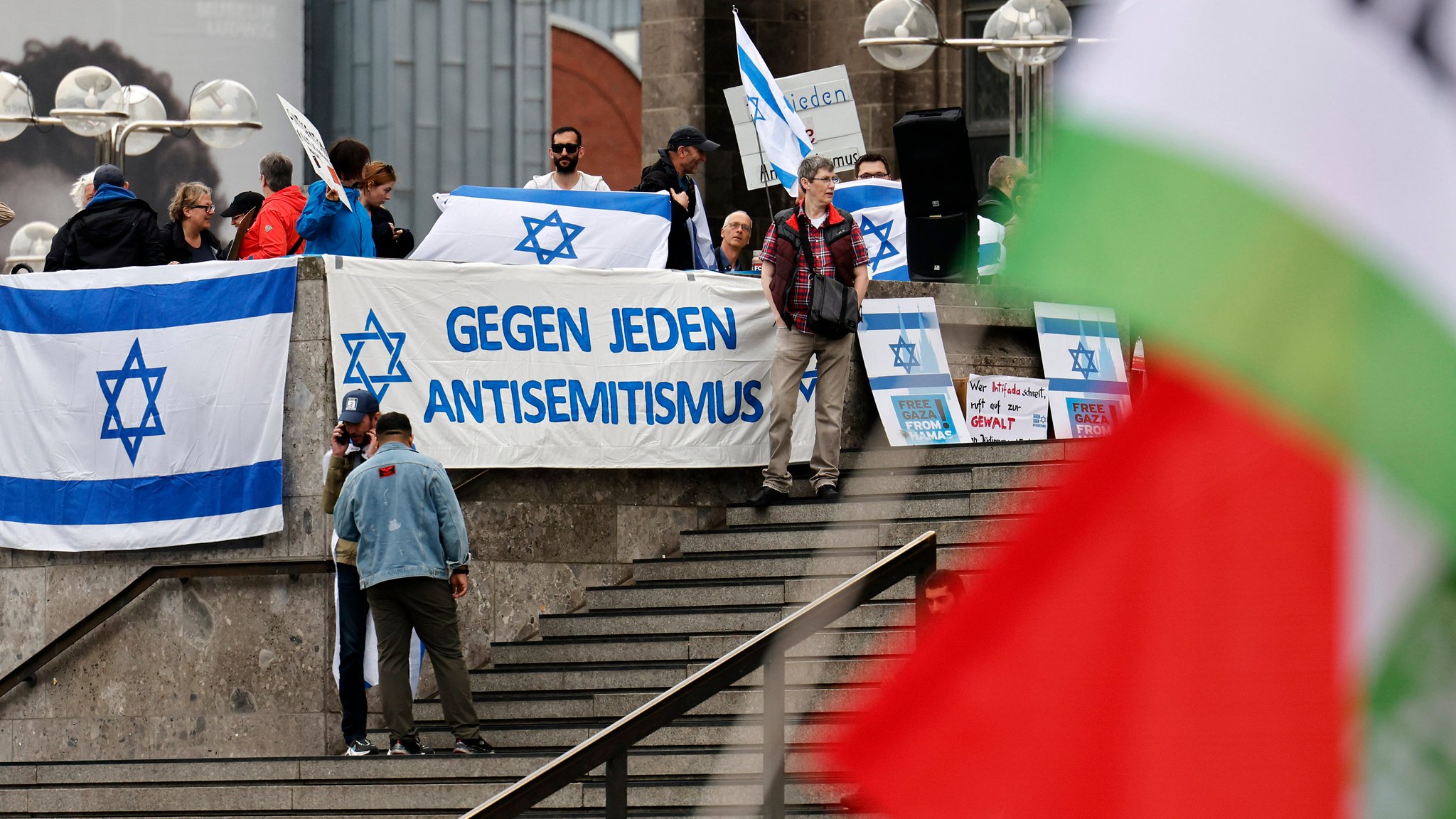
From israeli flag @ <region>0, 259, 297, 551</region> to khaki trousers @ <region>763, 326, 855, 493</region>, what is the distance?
2806 millimetres

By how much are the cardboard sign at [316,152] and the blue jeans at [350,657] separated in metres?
2.42

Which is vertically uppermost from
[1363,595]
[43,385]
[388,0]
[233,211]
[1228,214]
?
[388,0]

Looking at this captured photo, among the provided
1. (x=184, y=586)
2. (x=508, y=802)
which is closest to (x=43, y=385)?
(x=184, y=586)

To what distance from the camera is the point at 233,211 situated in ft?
49.0

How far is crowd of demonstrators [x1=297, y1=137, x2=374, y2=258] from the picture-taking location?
45.5ft

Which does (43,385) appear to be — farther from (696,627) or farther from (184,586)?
(696,627)

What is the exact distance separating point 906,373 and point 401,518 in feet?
13.7

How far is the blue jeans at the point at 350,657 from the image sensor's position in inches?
485

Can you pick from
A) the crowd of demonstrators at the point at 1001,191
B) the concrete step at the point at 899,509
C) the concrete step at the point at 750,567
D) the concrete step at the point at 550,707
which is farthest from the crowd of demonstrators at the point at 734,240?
the concrete step at the point at 550,707

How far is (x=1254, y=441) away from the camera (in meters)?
2.12

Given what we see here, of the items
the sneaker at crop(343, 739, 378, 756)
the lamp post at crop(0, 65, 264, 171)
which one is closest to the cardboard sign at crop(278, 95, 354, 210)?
the sneaker at crop(343, 739, 378, 756)

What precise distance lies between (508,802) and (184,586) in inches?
282

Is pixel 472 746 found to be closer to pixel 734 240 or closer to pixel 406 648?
pixel 406 648

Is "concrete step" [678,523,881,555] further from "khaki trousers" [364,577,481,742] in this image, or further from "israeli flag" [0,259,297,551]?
"israeli flag" [0,259,297,551]
